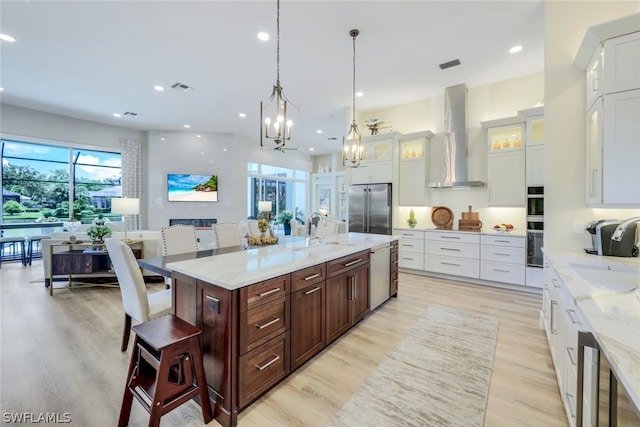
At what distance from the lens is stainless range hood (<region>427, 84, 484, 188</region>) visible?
4.86 meters

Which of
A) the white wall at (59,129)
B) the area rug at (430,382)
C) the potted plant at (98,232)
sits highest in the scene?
the white wall at (59,129)

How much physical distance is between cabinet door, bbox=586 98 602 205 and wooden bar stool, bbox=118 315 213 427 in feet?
10.9

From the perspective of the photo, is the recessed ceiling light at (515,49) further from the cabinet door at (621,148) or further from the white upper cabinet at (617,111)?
the cabinet door at (621,148)

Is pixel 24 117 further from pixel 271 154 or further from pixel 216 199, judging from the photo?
pixel 271 154

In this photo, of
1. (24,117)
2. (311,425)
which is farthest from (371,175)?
(24,117)

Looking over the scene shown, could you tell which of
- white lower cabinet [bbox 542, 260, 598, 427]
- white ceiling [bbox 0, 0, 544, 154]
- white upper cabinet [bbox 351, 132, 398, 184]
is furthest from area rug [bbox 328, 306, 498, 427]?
white ceiling [bbox 0, 0, 544, 154]

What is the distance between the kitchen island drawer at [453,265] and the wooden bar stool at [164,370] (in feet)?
14.2

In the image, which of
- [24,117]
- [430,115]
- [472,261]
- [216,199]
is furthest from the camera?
[216,199]

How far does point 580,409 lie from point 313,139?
27.3ft

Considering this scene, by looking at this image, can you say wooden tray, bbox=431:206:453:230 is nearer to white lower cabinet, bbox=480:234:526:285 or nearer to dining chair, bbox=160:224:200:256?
white lower cabinet, bbox=480:234:526:285

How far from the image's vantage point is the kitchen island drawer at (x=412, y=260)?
16.9 ft

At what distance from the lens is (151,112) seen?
6.15 m

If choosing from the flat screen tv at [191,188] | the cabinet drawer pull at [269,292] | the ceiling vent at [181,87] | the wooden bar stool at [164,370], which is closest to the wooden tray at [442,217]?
the cabinet drawer pull at [269,292]

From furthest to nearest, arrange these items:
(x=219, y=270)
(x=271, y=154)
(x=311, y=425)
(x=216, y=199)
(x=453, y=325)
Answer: (x=271, y=154) < (x=216, y=199) < (x=453, y=325) < (x=219, y=270) < (x=311, y=425)
